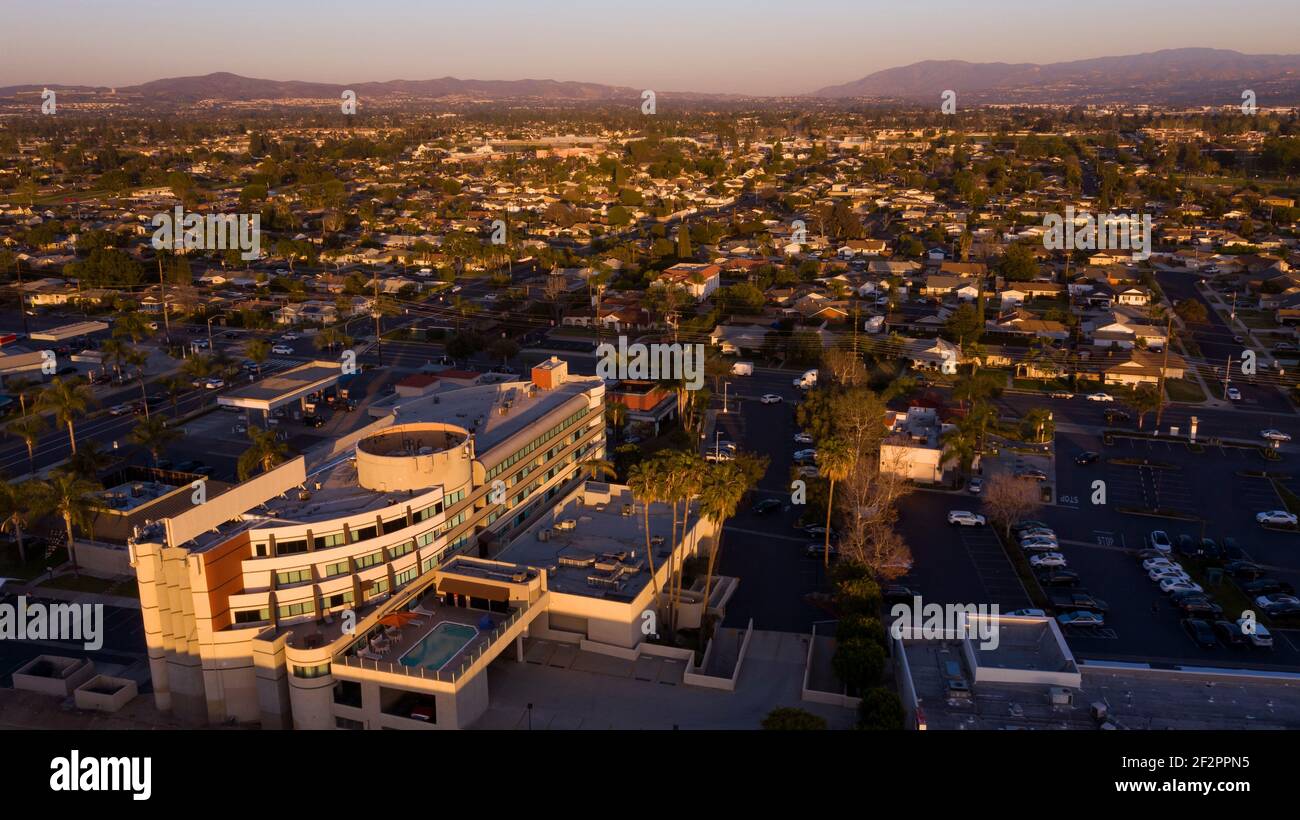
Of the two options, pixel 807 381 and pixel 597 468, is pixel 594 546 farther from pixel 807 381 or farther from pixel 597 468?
pixel 807 381

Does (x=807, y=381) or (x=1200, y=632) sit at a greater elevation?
(x=807, y=381)

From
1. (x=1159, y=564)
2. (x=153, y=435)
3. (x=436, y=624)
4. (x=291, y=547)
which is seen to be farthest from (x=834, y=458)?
(x=153, y=435)

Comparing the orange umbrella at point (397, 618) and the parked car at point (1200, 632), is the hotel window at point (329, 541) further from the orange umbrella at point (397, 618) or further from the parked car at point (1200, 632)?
the parked car at point (1200, 632)

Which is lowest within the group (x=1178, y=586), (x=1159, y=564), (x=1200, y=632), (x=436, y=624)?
(x=1200, y=632)

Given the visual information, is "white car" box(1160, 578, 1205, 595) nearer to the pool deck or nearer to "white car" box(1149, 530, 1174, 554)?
"white car" box(1149, 530, 1174, 554)

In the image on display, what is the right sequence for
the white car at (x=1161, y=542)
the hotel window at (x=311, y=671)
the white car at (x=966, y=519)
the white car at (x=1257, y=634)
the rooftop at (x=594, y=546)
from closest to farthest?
the hotel window at (x=311, y=671) → the white car at (x=1257, y=634) → the rooftop at (x=594, y=546) → the white car at (x=1161, y=542) → the white car at (x=966, y=519)

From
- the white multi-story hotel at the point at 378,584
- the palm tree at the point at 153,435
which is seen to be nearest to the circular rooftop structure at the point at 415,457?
the white multi-story hotel at the point at 378,584
